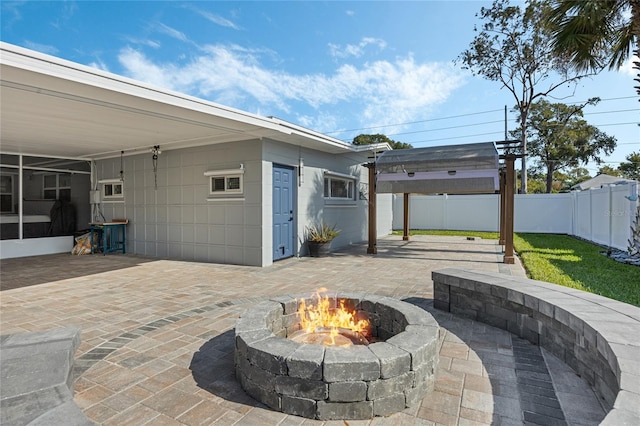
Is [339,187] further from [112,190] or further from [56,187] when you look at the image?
[56,187]

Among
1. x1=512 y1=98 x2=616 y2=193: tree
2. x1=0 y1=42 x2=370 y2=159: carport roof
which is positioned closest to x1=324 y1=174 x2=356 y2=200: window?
x1=0 y1=42 x2=370 y2=159: carport roof

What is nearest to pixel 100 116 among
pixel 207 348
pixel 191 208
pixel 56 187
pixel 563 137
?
pixel 191 208

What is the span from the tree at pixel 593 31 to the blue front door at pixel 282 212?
6032 mm

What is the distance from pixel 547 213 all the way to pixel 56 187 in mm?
18025

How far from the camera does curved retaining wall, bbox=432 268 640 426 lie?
1713mm

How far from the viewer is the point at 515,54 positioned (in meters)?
16.3

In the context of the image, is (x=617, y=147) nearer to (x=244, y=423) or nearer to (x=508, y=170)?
(x=508, y=170)

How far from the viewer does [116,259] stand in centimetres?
797

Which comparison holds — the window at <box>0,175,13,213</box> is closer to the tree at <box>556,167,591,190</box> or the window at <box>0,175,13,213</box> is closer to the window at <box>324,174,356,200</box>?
the window at <box>324,174,356,200</box>

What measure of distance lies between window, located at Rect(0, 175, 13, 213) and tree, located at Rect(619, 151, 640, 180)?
36.5 metres

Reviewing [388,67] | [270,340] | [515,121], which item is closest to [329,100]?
[388,67]

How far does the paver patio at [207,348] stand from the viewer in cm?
202

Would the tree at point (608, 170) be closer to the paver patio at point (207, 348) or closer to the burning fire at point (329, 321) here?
the paver patio at point (207, 348)

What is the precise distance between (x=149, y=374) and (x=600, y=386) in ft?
10.5
